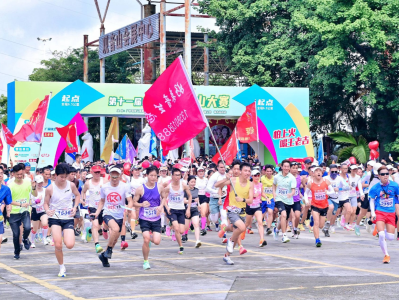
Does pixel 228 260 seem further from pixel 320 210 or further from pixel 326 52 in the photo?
pixel 326 52

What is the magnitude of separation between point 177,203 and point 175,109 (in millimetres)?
2124

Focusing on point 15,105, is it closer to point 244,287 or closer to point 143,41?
point 143,41

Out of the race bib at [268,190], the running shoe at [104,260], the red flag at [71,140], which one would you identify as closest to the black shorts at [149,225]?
the running shoe at [104,260]

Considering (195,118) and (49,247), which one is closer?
(195,118)

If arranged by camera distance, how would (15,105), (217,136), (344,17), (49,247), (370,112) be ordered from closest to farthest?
(49,247) → (15,105) → (344,17) → (370,112) → (217,136)

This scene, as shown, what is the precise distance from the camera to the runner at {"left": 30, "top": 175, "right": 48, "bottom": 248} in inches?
578

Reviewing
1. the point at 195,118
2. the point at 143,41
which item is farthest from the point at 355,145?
the point at 195,118

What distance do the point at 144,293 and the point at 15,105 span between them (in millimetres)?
20047

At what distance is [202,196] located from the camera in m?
18.7

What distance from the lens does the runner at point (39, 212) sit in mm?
14680

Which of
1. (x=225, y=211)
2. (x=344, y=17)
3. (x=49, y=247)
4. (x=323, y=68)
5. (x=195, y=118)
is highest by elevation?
(x=344, y=17)

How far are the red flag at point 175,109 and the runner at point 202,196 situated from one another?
4.54 m

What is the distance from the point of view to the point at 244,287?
9336 mm

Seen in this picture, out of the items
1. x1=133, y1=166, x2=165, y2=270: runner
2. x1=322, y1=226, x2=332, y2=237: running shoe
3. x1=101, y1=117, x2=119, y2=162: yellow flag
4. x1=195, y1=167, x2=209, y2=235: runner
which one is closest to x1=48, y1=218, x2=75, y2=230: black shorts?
x1=133, y1=166, x2=165, y2=270: runner
